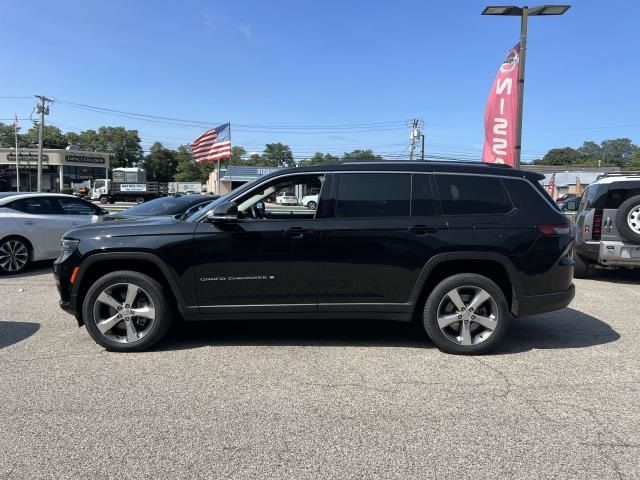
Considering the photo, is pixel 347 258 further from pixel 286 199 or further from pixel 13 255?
pixel 13 255

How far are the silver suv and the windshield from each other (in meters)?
7.47

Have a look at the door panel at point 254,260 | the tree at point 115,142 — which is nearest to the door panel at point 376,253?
the door panel at point 254,260

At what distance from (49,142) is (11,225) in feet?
330

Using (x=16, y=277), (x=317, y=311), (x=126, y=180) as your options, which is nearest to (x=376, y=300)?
(x=317, y=311)

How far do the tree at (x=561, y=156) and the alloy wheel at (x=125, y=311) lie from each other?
496 feet

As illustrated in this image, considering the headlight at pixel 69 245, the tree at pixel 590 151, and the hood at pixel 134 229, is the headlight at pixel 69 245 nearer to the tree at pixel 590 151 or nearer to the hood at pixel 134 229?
the hood at pixel 134 229

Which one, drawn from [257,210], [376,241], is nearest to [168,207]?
[257,210]

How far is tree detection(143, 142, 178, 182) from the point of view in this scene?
114875mm

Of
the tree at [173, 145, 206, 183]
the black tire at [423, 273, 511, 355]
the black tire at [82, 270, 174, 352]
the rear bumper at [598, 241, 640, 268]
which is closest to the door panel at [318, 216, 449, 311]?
the black tire at [423, 273, 511, 355]

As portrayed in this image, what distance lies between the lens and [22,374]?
13.9 feet

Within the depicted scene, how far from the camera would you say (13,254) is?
9.05 m

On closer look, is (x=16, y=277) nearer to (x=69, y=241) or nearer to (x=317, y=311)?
(x=69, y=241)

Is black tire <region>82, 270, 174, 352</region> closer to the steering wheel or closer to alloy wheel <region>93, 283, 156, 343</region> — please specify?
alloy wheel <region>93, 283, 156, 343</region>

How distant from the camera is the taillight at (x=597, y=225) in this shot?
27.7 feet
